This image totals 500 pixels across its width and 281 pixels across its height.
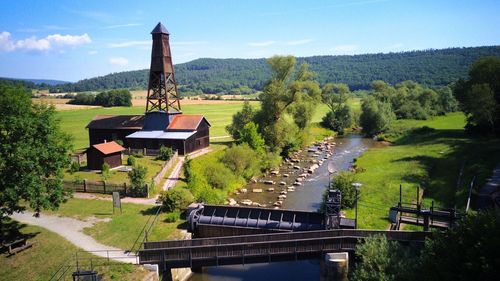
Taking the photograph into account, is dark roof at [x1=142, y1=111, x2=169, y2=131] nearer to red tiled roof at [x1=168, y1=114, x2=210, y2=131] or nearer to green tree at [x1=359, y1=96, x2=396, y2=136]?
red tiled roof at [x1=168, y1=114, x2=210, y2=131]

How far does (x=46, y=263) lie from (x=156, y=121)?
96.7ft

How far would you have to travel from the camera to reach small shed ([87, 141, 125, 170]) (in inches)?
1446

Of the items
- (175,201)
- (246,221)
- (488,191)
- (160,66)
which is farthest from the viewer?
(160,66)

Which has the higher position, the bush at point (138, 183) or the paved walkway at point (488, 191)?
the bush at point (138, 183)

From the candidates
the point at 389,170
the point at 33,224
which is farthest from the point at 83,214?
the point at 389,170

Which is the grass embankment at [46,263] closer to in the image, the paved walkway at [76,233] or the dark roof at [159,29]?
the paved walkway at [76,233]

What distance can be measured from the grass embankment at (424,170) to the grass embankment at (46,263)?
53.3 feet

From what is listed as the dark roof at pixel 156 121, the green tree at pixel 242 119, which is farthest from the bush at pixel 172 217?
the green tree at pixel 242 119

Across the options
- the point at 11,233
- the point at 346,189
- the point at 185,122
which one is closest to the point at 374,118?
the point at 185,122

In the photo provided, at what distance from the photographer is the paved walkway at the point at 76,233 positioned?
65.1ft

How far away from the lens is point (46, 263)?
19.3 meters

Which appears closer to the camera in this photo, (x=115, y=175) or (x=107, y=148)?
(x=115, y=175)

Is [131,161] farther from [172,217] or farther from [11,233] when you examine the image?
[11,233]

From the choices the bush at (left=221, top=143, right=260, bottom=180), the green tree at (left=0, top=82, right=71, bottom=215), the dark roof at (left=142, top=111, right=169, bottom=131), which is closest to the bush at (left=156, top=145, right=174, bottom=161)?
the dark roof at (left=142, top=111, right=169, bottom=131)
